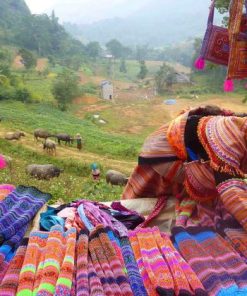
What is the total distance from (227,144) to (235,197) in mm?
381

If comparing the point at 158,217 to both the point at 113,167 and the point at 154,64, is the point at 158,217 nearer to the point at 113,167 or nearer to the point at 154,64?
the point at 113,167

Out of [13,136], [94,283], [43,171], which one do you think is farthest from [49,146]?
[94,283]

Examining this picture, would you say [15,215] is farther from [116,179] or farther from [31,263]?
[116,179]

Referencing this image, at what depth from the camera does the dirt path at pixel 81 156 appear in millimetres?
17109

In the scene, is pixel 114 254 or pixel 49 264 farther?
pixel 114 254

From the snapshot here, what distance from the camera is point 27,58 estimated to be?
51188 mm

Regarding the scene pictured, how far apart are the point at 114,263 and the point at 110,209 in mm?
940

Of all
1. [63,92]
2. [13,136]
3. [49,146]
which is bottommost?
[63,92]

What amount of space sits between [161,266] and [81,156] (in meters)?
16.3

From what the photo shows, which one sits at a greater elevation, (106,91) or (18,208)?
(18,208)

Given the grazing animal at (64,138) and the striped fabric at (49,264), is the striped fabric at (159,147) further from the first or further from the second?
the grazing animal at (64,138)

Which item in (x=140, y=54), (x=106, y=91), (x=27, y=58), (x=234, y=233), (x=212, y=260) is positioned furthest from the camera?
(x=140, y=54)

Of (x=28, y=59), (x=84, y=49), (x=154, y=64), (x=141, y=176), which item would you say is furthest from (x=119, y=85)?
(x=141, y=176)

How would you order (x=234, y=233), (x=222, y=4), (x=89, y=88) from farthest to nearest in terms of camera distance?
1. (x=89, y=88)
2. (x=222, y=4)
3. (x=234, y=233)
